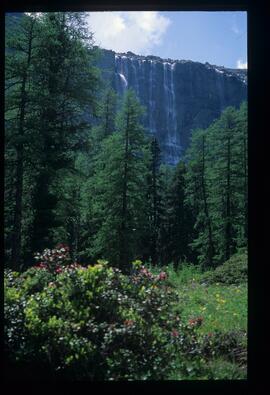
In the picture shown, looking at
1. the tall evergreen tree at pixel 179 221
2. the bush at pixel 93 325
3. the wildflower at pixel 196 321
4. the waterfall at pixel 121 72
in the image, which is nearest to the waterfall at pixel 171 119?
the tall evergreen tree at pixel 179 221

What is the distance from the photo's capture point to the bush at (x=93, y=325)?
12.6 ft

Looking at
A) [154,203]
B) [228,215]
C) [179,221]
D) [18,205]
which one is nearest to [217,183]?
[228,215]

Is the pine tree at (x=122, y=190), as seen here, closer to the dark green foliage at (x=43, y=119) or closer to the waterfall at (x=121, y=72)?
the waterfall at (x=121, y=72)

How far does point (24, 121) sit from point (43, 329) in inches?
104

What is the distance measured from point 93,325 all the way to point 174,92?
108 inches

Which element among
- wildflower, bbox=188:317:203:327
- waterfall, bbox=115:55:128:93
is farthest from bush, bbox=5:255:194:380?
waterfall, bbox=115:55:128:93

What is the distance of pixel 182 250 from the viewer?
214 inches

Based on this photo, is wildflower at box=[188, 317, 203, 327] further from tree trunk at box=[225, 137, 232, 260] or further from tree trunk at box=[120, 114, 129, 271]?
tree trunk at box=[225, 137, 232, 260]

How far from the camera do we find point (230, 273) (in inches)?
214

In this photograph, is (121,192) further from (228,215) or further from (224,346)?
(224,346)

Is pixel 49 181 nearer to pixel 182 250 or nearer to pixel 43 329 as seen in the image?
pixel 182 250

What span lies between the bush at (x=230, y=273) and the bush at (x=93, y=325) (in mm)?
1042

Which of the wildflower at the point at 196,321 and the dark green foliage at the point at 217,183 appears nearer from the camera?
the wildflower at the point at 196,321
